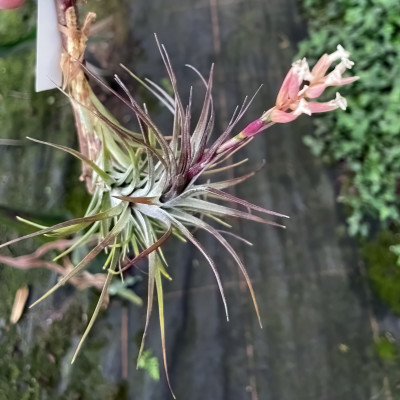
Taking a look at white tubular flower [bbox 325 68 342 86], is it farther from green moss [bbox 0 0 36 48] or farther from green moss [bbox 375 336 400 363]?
green moss [bbox 375 336 400 363]

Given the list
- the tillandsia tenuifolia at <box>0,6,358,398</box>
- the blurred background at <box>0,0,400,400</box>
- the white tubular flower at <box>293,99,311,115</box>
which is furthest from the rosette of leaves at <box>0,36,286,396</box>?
the blurred background at <box>0,0,400,400</box>

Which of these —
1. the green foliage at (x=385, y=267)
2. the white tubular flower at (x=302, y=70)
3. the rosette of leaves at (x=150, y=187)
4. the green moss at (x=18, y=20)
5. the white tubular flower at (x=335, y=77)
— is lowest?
the green foliage at (x=385, y=267)

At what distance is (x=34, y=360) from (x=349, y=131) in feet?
4.30

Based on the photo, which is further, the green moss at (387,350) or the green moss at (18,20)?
the green moss at (387,350)

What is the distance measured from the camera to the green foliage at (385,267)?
127cm

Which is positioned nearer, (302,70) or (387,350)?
(302,70)

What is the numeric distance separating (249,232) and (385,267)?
1.61 feet

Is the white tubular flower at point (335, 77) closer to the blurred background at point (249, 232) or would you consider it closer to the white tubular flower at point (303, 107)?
the white tubular flower at point (303, 107)

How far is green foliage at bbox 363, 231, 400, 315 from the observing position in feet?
4.15

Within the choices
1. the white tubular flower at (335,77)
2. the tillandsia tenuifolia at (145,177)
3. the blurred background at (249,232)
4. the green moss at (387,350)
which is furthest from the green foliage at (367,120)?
the white tubular flower at (335,77)

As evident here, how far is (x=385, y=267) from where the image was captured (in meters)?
1.29

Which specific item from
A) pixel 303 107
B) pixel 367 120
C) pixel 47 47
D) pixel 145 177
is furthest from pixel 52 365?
pixel 367 120

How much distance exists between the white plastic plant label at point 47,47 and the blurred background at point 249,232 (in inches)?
17.3

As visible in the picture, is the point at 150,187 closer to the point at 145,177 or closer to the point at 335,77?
the point at 145,177
